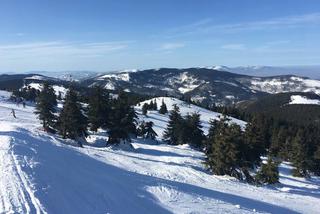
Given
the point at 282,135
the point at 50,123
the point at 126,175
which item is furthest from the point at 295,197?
the point at 282,135

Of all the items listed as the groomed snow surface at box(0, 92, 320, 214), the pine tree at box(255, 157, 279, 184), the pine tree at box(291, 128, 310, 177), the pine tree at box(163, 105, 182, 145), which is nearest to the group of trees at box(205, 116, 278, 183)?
the pine tree at box(255, 157, 279, 184)

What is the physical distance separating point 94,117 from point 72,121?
461 cm

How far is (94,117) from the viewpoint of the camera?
5022 centimetres

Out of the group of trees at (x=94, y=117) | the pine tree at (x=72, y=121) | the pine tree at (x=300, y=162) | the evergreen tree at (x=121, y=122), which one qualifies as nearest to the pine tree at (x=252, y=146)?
the pine tree at (x=300, y=162)

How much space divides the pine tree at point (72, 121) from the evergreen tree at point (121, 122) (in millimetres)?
3512

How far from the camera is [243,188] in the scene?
29172 mm

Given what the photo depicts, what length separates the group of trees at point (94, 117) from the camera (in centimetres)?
4634

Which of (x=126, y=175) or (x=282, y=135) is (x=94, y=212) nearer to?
(x=126, y=175)

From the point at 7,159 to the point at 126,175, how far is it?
306 inches

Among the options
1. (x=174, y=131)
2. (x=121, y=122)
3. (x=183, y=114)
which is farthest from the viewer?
(x=183, y=114)

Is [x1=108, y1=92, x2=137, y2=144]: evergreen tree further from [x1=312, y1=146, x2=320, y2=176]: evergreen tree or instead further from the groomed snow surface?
[x1=312, y1=146, x2=320, y2=176]: evergreen tree

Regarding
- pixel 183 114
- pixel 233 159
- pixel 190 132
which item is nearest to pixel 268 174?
pixel 233 159

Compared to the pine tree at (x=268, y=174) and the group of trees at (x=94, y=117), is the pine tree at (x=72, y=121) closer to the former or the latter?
the group of trees at (x=94, y=117)

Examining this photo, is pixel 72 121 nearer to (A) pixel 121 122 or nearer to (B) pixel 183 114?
(A) pixel 121 122
